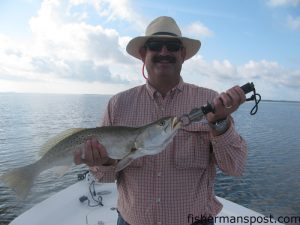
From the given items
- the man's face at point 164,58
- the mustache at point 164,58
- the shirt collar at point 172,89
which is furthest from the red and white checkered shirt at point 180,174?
the mustache at point 164,58

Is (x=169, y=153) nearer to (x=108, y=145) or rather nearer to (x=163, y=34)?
(x=108, y=145)

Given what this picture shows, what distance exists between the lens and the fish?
3824 mm

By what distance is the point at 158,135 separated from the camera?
3.83 metres

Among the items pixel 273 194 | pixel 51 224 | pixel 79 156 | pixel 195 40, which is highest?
pixel 195 40

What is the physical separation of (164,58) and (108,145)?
1341 mm

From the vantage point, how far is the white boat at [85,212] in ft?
25.6

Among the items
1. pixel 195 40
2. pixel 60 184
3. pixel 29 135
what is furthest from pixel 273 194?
pixel 29 135

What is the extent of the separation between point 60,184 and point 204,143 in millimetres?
16033

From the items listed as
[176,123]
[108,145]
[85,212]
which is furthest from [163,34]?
[85,212]

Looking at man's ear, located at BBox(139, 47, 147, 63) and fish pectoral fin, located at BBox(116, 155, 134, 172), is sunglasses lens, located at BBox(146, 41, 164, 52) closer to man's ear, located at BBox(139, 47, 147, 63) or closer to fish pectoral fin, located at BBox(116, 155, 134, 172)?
man's ear, located at BBox(139, 47, 147, 63)

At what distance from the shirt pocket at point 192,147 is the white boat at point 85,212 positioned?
14.3 ft

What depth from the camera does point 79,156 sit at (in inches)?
162

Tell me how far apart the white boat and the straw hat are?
15.7 feet

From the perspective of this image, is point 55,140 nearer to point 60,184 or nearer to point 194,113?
point 194,113
